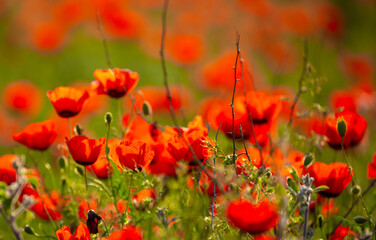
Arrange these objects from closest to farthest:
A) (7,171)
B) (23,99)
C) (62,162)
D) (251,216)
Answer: (251,216) < (7,171) < (62,162) < (23,99)

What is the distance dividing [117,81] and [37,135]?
0.79 ft

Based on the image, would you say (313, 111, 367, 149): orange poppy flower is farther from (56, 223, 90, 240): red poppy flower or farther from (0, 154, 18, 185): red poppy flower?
(0, 154, 18, 185): red poppy flower

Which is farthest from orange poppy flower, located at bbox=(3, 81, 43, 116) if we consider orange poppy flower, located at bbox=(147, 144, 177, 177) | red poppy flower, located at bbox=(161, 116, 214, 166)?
red poppy flower, located at bbox=(161, 116, 214, 166)

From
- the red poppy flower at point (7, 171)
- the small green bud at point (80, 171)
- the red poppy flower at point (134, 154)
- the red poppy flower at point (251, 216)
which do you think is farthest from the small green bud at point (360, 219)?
the red poppy flower at point (7, 171)

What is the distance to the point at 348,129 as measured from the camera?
1211mm

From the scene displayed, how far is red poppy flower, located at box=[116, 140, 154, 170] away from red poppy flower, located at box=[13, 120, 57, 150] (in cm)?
33

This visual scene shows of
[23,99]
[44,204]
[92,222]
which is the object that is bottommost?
[23,99]

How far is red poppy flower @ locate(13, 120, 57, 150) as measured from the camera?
4.13 ft

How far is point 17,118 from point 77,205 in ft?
7.12

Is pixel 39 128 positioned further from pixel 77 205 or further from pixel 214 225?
pixel 214 225

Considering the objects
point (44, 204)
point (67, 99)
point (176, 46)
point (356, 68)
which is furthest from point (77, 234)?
point (356, 68)

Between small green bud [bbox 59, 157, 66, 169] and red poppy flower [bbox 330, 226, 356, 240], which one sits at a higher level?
red poppy flower [bbox 330, 226, 356, 240]

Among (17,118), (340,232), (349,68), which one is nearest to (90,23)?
(17,118)

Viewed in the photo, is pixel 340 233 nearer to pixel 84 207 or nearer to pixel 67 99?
pixel 84 207
